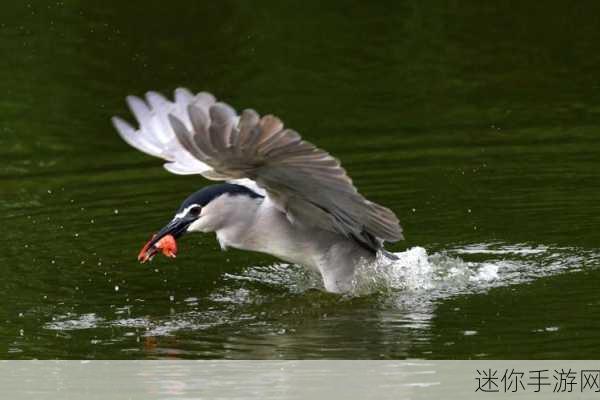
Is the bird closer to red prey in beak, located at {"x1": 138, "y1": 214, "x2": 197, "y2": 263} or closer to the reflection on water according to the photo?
red prey in beak, located at {"x1": 138, "y1": 214, "x2": 197, "y2": 263}

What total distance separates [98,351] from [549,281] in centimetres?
341

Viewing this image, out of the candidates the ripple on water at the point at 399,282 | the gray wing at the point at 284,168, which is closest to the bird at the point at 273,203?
the gray wing at the point at 284,168

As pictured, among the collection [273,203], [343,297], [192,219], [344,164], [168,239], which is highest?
[344,164]

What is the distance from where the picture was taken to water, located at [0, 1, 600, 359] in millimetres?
10172

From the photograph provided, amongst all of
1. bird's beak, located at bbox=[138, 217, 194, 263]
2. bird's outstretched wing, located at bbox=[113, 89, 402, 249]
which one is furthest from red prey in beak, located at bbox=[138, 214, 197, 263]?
bird's outstretched wing, located at bbox=[113, 89, 402, 249]

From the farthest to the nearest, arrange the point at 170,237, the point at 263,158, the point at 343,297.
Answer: the point at 343,297 < the point at 170,237 < the point at 263,158

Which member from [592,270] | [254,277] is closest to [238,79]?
[254,277]

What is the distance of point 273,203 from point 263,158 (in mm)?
1202

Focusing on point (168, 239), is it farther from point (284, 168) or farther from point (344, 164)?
point (344, 164)

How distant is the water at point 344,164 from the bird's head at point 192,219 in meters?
0.51

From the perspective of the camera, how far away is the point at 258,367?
30.8 ft

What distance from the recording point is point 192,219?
10648 mm

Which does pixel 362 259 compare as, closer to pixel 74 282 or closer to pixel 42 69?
pixel 74 282

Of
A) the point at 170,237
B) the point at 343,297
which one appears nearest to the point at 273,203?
the point at 170,237
